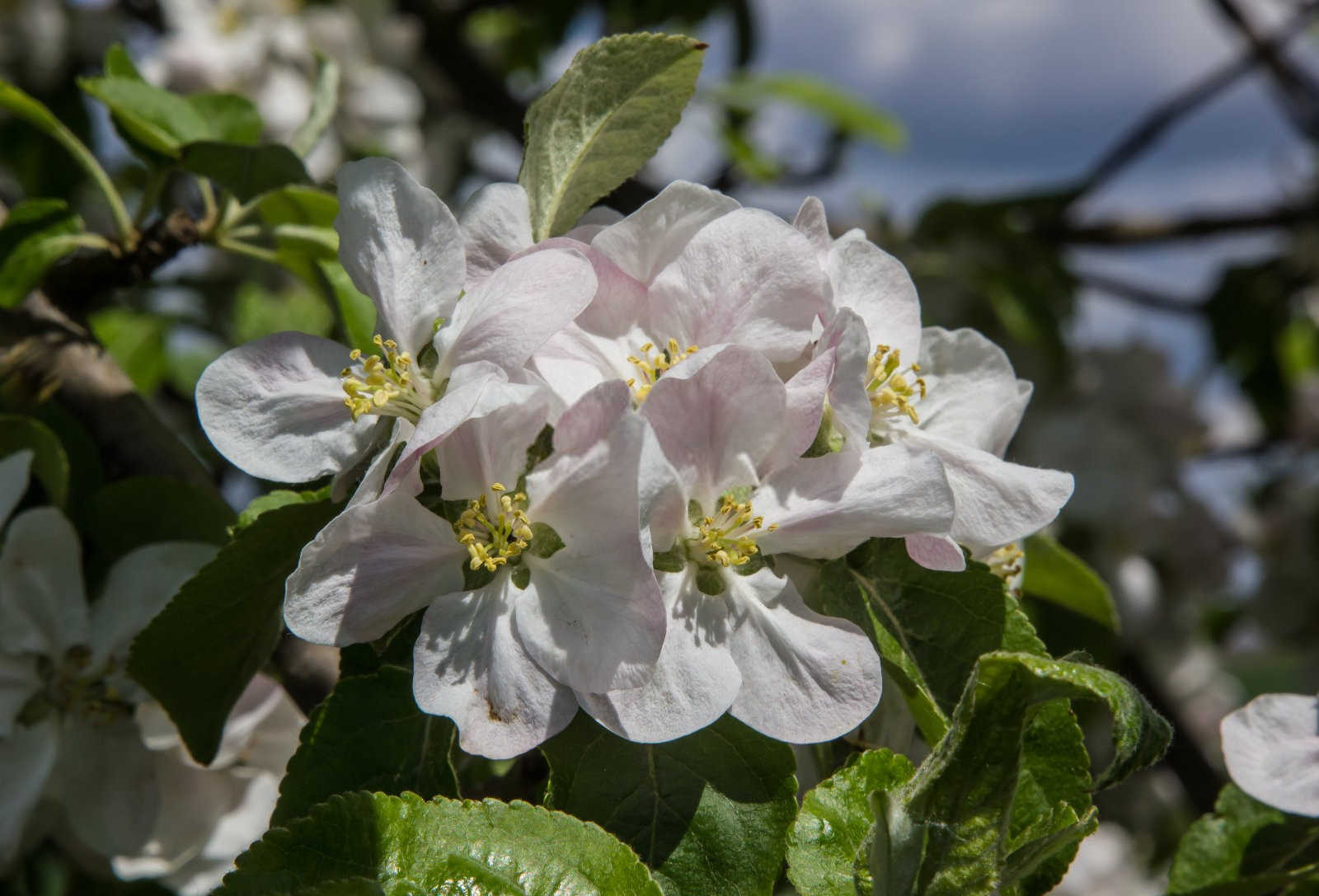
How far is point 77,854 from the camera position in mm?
1109

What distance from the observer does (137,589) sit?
103 centimetres

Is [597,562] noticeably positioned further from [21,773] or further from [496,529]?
[21,773]

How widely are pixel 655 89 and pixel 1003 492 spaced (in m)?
0.37

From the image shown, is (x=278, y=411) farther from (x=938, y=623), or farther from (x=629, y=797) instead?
(x=938, y=623)

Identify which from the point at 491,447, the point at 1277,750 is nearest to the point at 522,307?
the point at 491,447

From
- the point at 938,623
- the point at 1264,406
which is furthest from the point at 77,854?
the point at 1264,406

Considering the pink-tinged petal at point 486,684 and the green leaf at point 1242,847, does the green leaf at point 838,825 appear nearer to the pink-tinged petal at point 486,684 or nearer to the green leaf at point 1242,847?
the pink-tinged petal at point 486,684

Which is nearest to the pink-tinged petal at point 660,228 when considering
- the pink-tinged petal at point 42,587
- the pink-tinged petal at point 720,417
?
the pink-tinged petal at point 720,417

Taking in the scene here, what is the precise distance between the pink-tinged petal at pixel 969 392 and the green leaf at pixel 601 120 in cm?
26

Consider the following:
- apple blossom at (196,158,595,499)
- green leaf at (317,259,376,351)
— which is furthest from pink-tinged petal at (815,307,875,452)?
green leaf at (317,259,376,351)

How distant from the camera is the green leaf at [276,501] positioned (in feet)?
2.65

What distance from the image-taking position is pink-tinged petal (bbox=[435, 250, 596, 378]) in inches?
27.8

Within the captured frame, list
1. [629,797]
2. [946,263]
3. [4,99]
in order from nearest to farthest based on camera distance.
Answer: [629,797] < [4,99] < [946,263]

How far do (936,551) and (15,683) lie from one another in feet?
2.53
